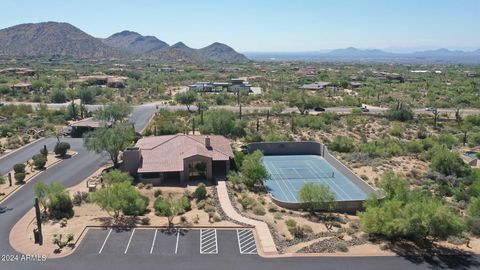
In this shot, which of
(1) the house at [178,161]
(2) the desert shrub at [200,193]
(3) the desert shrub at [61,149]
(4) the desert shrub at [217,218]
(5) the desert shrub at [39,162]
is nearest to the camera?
(4) the desert shrub at [217,218]

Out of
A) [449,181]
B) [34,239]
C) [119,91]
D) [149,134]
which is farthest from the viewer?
[119,91]

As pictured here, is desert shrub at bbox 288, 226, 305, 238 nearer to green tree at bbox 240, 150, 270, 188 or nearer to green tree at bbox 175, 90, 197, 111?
green tree at bbox 240, 150, 270, 188

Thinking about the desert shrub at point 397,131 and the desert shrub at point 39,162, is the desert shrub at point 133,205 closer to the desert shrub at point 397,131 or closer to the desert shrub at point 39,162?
the desert shrub at point 39,162

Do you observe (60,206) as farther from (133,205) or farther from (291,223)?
(291,223)

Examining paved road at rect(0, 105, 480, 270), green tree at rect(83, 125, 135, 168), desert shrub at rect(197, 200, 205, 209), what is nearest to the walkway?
paved road at rect(0, 105, 480, 270)

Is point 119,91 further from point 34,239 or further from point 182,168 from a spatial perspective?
point 34,239

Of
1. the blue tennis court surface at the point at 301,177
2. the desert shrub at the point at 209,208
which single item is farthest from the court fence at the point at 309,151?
the desert shrub at the point at 209,208

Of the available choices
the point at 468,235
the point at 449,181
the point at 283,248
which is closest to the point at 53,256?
the point at 283,248
